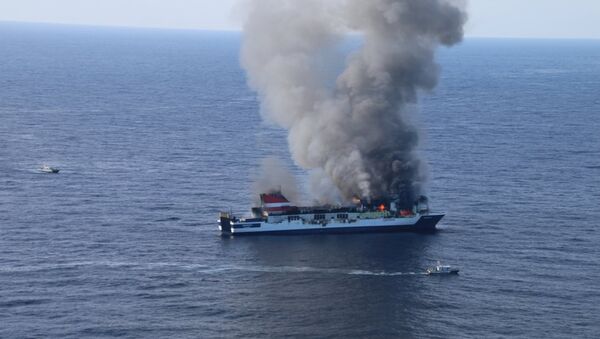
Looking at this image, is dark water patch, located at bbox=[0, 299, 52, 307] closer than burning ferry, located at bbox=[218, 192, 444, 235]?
Yes

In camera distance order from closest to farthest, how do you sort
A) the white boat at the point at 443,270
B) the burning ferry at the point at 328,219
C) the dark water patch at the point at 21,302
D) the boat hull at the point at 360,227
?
1. the dark water patch at the point at 21,302
2. the white boat at the point at 443,270
3. the boat hull at the point at 360,227
4. the burning ferry at the point at 328,219

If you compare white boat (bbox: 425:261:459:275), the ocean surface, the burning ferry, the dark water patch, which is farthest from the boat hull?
the dark water patch

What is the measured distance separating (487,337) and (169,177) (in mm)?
97859

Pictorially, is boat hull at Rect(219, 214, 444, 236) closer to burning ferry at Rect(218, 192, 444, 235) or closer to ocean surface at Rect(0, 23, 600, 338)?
burning ferry at Rect(218, 192, 444, 235)

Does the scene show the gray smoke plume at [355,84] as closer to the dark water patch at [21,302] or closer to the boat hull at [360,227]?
the boat hull at [360,227]

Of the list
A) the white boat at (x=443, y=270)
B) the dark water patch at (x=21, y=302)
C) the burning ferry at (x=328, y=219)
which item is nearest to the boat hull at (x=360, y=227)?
the burning ferry at (x=328, y=219)

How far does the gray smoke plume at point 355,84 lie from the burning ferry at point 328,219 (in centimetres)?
670

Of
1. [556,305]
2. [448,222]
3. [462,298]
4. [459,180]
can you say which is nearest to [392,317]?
[462,298]

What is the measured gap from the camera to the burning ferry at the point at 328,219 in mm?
163125

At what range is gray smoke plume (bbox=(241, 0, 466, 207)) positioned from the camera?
6865 inches

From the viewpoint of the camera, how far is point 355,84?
17975 centimetres

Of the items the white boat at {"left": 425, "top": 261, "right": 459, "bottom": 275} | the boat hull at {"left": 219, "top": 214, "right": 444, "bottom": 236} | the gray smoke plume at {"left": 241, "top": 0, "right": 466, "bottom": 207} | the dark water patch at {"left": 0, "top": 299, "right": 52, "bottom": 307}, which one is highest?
the gray smoke plume at {"left": 241, "top": 0, "right": 466, "bottom": 207}

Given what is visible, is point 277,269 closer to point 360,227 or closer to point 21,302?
point 360,227

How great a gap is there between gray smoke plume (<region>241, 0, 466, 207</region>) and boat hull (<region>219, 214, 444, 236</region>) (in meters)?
7.27
